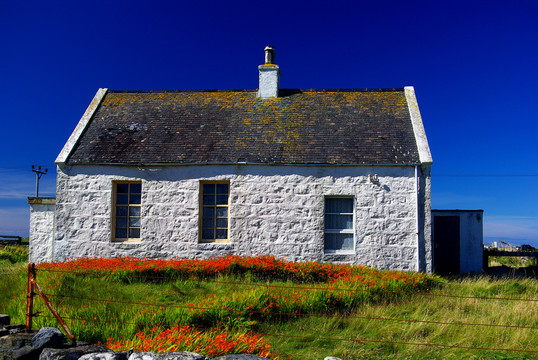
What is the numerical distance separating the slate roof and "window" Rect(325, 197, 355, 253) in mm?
1352

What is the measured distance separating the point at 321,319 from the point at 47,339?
182 inches

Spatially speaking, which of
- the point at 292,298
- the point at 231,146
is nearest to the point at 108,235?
the point at 231,146

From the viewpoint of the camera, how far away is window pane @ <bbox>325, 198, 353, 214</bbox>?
12.9 m

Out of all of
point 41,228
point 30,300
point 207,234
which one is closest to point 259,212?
point 207,234

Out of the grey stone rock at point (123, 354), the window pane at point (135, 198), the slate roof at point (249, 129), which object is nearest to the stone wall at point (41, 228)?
the slate roof at point (249, 129)

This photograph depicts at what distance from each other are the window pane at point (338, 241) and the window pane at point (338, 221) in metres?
0.29

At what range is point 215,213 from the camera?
13.1 m

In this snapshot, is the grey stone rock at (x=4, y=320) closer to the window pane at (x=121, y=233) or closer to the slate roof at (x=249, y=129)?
the window pane at (x=121, y=233)

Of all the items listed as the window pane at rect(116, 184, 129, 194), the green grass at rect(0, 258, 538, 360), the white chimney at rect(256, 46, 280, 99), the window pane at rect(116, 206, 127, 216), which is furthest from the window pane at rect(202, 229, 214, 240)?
the white chimney at rect(256, 46, 280, 99)

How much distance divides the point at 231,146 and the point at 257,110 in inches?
98.9

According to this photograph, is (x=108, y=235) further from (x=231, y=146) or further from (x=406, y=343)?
(x=406, y=343)

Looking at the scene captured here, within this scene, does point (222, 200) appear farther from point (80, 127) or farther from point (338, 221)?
point (80, 127)

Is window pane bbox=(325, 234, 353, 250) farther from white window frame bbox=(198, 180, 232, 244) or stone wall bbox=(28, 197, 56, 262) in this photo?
stone wall bbox=(28, 197, 56, 262)

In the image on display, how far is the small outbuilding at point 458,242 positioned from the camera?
555 inches
